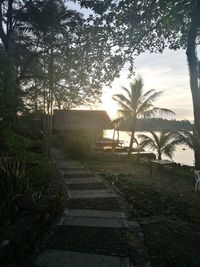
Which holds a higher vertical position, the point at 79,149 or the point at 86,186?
the point at 79,149

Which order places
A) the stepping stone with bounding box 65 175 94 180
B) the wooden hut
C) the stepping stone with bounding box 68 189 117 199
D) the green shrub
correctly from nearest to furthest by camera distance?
the green shrub → the stepping stone with bounding box 68 189 117 199 → the stepping stone with bounding box 65 175 94 180 → the wooden hut

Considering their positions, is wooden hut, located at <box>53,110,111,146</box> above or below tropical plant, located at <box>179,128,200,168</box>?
above

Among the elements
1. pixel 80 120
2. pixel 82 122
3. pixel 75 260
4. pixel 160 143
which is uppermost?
pixel 80 120

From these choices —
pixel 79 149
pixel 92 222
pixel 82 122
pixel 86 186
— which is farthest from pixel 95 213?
pixel 82 122

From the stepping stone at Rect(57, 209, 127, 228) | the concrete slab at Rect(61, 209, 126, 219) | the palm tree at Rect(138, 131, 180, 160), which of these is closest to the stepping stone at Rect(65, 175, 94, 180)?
the concrete slab at Rect(61, 209, 126, 219)

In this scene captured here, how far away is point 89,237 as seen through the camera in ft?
16.4

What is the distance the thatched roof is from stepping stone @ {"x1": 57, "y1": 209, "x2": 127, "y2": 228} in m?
28.7

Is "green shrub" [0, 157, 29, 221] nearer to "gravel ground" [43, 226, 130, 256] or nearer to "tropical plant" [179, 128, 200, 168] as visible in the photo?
"gravel ground" [43, 226, 130, 256]

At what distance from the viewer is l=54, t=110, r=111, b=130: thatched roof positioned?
36.1 m

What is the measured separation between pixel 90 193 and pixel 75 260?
13.3 ft

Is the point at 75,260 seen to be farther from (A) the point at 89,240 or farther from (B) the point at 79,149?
(B) the point at 79,149

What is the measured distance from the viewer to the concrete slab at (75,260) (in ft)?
13.3

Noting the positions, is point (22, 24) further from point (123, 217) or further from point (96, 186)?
point (123, 217)

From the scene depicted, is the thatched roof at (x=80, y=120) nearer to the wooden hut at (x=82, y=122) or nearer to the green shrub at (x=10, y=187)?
the wooden hut at (x=82, y=122)
